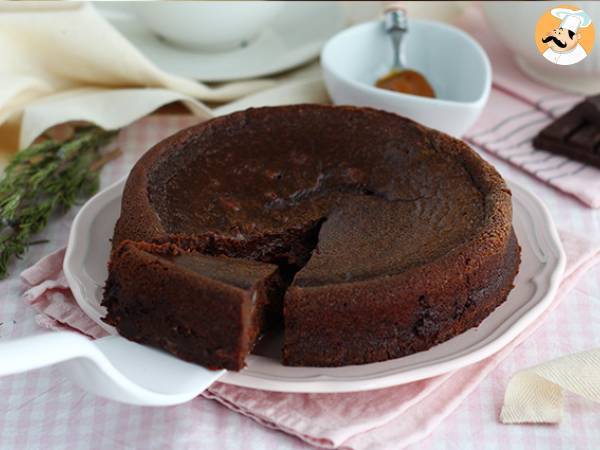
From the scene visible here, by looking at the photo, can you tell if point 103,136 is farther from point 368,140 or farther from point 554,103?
point 554,103

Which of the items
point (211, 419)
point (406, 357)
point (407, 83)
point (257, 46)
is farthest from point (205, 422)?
point (257, 46)

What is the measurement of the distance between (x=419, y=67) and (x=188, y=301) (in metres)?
1.63

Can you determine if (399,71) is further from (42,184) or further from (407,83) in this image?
(42,184)

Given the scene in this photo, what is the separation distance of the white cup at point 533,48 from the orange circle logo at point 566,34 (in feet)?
0.23

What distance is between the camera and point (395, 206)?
2.20 m

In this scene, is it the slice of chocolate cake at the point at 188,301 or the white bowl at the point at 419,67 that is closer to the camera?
the slice of chocolate cake at the point at 188,301

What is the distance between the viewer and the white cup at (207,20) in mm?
3076

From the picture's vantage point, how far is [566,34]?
2754 mm

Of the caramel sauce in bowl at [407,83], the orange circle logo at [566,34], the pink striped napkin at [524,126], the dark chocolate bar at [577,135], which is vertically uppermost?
the orange circle logo at [566,34]

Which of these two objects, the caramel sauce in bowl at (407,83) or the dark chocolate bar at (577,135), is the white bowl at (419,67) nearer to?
the caramel sauce in bowl at (407,83)

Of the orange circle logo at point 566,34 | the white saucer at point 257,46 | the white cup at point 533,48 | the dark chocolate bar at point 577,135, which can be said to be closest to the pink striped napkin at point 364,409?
the dark chocolate bar at point 577,135

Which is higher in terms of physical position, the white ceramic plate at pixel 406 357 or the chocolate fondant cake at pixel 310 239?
the chocolate fondant cake at pixel 310 239

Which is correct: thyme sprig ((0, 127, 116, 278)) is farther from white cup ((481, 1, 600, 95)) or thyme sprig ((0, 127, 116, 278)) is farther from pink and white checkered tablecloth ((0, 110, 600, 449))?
white cup ((481, 1, 600, 95))

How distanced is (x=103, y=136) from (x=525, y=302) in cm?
147
